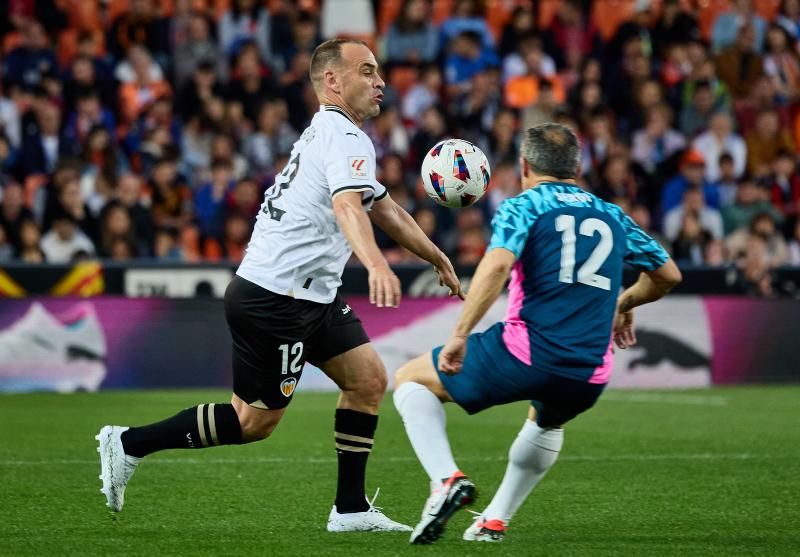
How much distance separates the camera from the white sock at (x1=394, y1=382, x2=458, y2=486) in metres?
6.18

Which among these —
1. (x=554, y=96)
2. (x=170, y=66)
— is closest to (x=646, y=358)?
(x=554, y=96)

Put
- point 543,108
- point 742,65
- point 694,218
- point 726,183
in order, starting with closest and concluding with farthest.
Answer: point 694,218 → point 543,108 → point 726,183 → point 742,65

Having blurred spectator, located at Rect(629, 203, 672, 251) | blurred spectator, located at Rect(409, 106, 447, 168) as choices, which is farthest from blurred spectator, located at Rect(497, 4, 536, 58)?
blurred spectator, located at Rect(629, 203, 672, 251)

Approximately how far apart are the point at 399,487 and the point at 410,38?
38.3 feet

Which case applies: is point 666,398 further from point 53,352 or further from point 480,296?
point 480,296

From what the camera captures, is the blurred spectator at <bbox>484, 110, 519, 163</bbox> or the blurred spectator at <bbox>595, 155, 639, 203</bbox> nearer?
the blurred spectator at <bbox>484, 110, 519, 163</bbox>

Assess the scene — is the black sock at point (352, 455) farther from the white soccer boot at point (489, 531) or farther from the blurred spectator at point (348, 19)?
the blurred spectator at point (348, 19)

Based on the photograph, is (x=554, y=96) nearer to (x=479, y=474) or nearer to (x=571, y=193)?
(x=479, y=474)

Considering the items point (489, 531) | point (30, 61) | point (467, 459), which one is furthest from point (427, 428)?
point (30, 61)

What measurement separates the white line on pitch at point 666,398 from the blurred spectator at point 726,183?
178 inches

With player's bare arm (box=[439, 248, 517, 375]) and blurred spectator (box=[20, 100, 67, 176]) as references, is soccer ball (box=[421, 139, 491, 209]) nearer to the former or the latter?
player's bare arm (box=[439, 248, 517, 375])

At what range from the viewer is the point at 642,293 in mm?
6738

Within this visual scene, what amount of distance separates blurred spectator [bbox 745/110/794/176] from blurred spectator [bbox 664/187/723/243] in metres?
1.66

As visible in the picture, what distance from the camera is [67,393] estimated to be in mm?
14141
